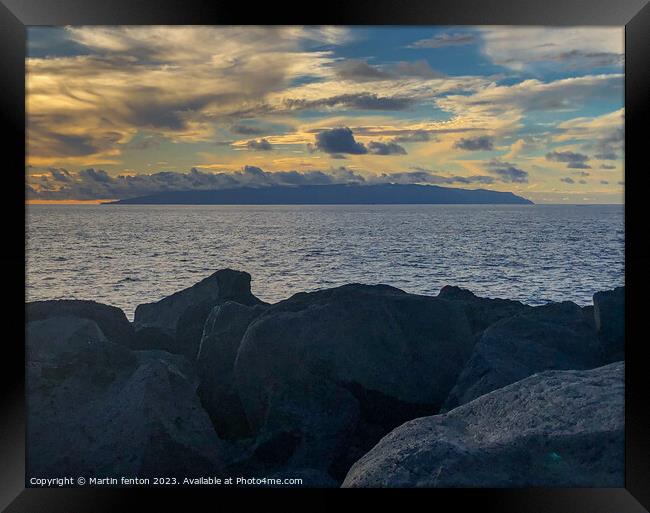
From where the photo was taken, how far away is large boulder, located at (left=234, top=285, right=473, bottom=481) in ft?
17.9

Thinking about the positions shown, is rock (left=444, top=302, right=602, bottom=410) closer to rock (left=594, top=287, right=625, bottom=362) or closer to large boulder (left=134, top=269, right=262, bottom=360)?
rock (left=594, top=287, right=625, bottom=362)

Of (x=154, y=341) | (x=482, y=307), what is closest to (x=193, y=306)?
(x=154, y=341)

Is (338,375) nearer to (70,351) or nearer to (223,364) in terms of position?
(223,364)

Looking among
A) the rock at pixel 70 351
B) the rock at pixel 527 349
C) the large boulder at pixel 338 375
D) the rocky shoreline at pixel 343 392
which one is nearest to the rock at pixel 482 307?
the rocky shoreline at pixel 343 392

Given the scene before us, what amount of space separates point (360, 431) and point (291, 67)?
364 cm

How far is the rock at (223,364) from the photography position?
584 cm

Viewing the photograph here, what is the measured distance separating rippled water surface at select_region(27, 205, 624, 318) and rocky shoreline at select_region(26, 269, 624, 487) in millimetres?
283

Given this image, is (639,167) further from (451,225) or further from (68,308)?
(68,308)

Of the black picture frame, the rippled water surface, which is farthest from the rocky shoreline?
the rippled water surface

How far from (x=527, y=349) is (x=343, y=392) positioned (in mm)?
1918

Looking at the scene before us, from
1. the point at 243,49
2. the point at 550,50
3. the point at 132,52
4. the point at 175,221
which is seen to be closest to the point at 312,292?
the point at 175,221

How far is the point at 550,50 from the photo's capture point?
549cm

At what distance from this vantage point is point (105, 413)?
5.11m

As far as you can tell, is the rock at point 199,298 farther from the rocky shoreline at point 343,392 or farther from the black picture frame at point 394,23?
the black picture frame at point 394,23
